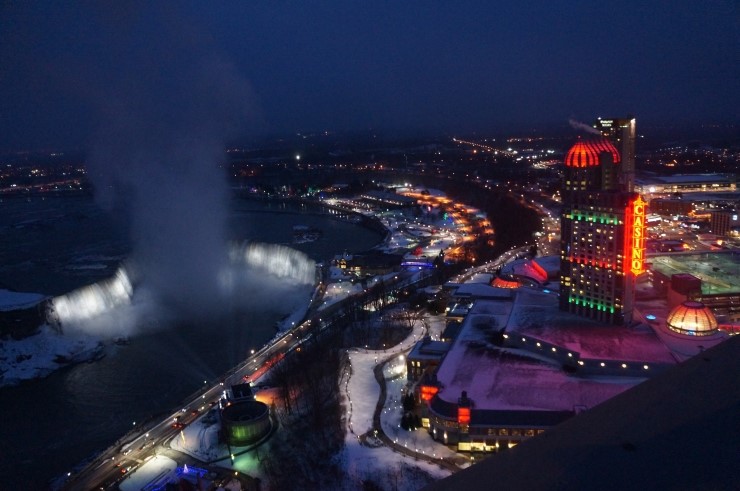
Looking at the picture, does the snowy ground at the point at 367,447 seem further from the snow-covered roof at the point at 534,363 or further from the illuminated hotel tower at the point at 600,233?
the illuminated hotel tower at the point at 600,233

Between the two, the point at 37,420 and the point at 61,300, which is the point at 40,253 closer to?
the point at 61,300

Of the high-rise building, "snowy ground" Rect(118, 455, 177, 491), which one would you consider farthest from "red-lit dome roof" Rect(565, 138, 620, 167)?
"snowy ground" Rect(118, 455, 177, 491)

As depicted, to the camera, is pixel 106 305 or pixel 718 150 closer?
pixel 106 305

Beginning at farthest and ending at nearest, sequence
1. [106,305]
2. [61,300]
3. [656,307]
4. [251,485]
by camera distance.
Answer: [106,305] → [61,300] → [656,307] → [251,485]

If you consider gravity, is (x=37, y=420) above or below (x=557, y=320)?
below

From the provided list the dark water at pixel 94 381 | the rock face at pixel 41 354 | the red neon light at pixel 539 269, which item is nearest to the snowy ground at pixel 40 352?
the rock face at pixel 41 354

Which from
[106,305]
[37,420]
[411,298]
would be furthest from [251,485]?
[106,305]

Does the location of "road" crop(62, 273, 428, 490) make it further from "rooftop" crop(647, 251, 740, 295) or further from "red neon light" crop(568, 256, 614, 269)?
"rooftop" crop(647, 251, 740, 295)
